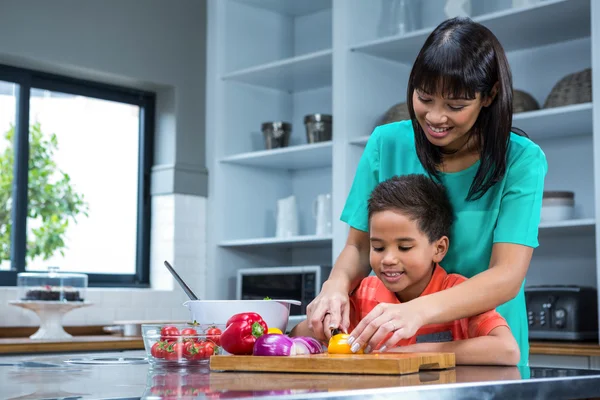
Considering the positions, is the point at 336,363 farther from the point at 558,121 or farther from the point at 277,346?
the point at 558,121

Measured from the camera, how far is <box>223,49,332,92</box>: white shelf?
428 centimetres

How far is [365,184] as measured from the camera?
1843 mm

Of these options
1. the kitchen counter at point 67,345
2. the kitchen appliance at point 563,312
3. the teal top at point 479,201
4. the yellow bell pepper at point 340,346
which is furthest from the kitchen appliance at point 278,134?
the yellow bell pepper at point 340,346

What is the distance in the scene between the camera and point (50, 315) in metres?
3.64

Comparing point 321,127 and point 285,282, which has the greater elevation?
point 321,127

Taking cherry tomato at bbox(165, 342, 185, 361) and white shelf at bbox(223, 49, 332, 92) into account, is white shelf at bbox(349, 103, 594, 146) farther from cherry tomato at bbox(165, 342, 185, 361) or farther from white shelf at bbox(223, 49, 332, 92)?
cherry tomato at bbox(165, 342, 185, 361)

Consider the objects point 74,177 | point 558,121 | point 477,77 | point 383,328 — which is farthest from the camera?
point 74,177

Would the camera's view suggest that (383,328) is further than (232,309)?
No

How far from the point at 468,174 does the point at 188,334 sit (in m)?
0.63

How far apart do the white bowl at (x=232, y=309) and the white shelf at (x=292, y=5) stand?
3.38 m

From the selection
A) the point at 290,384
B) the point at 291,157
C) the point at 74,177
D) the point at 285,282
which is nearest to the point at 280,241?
the point at 285,282

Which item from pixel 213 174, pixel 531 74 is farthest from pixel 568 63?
pixel 213 174

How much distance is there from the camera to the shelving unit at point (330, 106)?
359cm

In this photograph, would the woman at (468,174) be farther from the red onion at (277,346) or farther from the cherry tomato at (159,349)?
the cherry tomato at (159,349)
